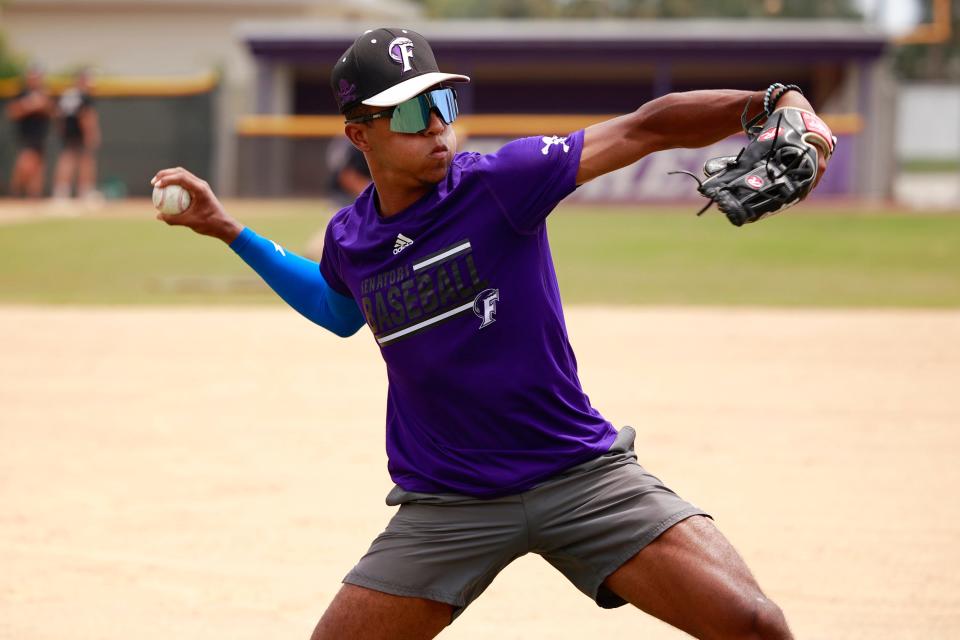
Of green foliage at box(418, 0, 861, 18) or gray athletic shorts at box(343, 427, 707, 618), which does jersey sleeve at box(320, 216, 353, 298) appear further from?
green foliage at box(418, 0, 861, 18)

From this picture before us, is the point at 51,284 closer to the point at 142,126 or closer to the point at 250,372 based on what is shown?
the point at 250,372

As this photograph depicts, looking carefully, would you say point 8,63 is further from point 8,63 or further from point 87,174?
point 87,174

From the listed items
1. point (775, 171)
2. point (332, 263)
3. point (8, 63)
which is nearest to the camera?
point (775, 171)

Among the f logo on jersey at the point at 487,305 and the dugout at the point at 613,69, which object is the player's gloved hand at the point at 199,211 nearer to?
the f logo on jersey at the point at 487,305

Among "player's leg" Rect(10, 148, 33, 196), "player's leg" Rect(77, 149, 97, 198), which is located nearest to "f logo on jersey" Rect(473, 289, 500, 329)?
"player's leg" Rect(77, 149, 97, 198)

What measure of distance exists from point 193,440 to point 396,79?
15.9 ft

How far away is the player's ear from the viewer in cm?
360

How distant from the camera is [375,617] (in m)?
3.42

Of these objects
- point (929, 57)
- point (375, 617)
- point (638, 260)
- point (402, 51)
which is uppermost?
point (929, 57)

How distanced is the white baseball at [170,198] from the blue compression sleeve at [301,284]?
232 millimetres

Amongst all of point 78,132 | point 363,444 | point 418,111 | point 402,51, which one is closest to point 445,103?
point 418,111

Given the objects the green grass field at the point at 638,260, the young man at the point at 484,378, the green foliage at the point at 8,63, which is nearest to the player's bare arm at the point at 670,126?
the young man at the point at 484,378

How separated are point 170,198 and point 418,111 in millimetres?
914

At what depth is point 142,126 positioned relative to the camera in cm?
2834
